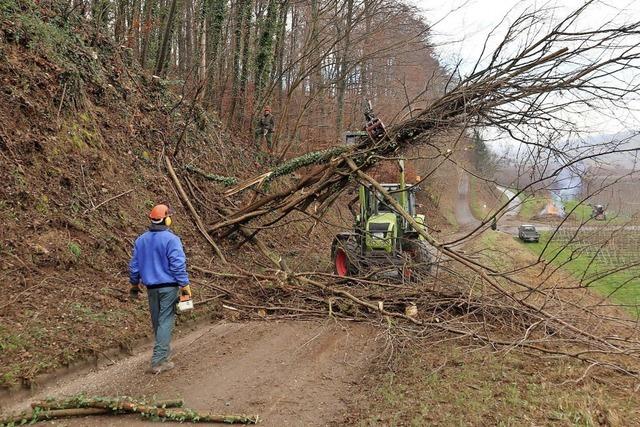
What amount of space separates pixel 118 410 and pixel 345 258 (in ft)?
21.4

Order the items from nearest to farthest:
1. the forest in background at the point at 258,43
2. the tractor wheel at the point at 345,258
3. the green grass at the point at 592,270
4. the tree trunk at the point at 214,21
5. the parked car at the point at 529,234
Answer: the green grass at the point at 592,270 → the tractor wheel at the point at 345,258 → the forest in background at the point at 258,43 → the tree trunk at the point at 214,21 → the parked car at the point at 529,234

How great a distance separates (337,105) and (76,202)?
1789cm

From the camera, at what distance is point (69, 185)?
780 cm

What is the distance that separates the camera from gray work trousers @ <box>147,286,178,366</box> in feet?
17.5

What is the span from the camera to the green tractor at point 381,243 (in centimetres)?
845

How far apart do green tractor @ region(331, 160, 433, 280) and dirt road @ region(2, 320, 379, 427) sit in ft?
6.02

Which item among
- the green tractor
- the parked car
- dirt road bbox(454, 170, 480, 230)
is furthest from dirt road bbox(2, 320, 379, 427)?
dirt road bbox(454, 170, 480, 230)

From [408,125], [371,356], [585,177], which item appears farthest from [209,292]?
[585,177]

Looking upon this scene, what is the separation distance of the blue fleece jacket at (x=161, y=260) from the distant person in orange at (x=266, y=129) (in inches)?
485

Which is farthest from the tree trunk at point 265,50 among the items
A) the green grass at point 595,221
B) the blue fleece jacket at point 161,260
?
the blue fleece jacket at point 161,260

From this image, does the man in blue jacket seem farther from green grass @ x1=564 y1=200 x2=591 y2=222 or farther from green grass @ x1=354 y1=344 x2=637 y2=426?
green grass @ x1=564 y1=200 x2=591 y2=222

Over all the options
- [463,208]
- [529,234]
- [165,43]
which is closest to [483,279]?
[165,43]

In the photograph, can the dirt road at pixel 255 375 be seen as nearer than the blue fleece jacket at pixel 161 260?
Yes

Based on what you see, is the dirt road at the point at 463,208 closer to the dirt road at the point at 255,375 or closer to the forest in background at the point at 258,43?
the forest in background at the point at 258,43
